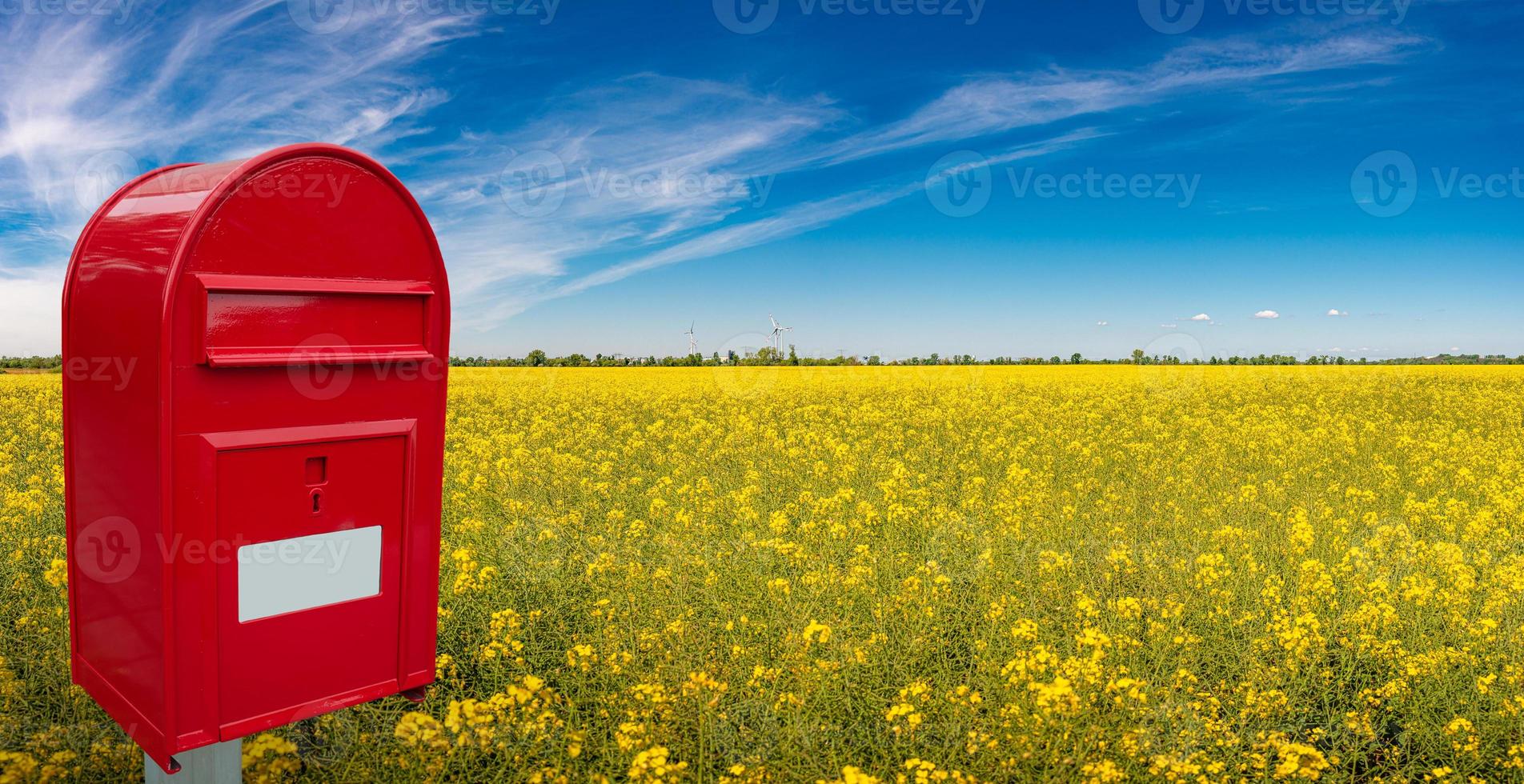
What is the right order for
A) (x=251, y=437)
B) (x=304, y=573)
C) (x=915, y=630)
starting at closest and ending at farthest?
1. (x=251, y=437)
2. (x=304, y=573)
3. (x=915, y=630)

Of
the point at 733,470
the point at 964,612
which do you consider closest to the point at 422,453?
→ the point at 964,612

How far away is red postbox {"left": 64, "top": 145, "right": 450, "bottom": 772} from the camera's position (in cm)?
236

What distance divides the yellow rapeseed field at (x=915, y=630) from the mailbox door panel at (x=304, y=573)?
1.46 ft

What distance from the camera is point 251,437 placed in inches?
95.4

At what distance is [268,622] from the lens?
8.49 ft

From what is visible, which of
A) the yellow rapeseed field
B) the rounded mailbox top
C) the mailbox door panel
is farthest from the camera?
the yellow rapeseed field

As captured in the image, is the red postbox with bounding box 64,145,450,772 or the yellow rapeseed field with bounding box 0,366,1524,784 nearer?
the red postbox with bounding box 64,145,450,772

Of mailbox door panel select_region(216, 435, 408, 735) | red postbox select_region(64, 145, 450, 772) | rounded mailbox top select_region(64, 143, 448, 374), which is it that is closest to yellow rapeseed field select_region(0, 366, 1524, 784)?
mailbox door panel select_region(216, 435, 408, 735)

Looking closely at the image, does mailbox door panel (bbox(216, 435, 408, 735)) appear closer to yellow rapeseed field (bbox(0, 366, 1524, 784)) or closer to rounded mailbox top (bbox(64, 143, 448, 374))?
rounded mailbox top (bbox(64, 143, 448, 374))

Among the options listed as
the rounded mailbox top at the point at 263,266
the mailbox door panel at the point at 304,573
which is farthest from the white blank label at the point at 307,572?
the rounded mailbox top at the point at 263,266

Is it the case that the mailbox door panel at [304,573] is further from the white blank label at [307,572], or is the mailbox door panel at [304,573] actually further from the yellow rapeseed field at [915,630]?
the yellow rapeseed field at [915,630]

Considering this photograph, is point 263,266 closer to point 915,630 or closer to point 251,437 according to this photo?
point 251,437

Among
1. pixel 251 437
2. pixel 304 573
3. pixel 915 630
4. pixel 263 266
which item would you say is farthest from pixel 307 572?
pixel 915 630

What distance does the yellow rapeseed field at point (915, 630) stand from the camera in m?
3.22
